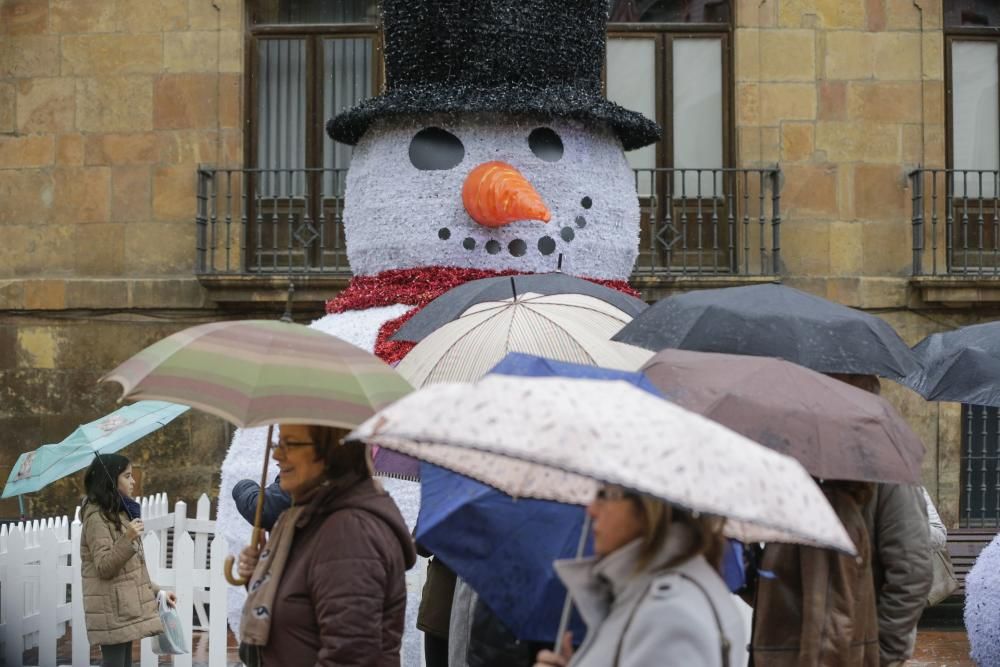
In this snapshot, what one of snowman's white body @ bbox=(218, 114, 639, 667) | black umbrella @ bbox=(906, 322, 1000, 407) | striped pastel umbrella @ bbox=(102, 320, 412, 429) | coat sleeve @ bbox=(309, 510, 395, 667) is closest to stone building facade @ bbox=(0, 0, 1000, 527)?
black umbrella @ bbox=(906, 322, 1000, 407)

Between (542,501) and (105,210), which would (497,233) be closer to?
(542,501)

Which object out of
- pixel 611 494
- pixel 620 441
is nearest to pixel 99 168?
pixel 611 494

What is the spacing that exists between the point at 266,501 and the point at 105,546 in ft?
7.30

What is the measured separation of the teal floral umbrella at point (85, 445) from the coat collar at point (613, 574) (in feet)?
12.4

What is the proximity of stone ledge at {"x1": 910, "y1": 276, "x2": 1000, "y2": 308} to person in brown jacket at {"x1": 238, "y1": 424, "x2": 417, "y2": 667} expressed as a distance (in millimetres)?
9734

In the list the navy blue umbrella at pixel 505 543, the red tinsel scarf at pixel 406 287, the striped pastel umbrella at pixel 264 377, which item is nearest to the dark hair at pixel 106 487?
the red tinsel scarf at pixel 406 287

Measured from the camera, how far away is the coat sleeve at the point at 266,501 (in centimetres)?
411

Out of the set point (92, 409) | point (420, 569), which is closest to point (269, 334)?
point (420, 569)

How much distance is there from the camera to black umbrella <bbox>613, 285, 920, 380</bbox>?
169 inches

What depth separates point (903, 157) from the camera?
12.6m

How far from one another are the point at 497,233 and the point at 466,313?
1.39 m

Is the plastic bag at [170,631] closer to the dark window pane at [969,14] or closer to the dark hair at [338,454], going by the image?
the dark hair at [338,454]

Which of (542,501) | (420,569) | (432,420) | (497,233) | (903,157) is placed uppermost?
(903,157)

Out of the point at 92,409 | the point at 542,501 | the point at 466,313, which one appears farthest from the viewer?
the point at 92,409
